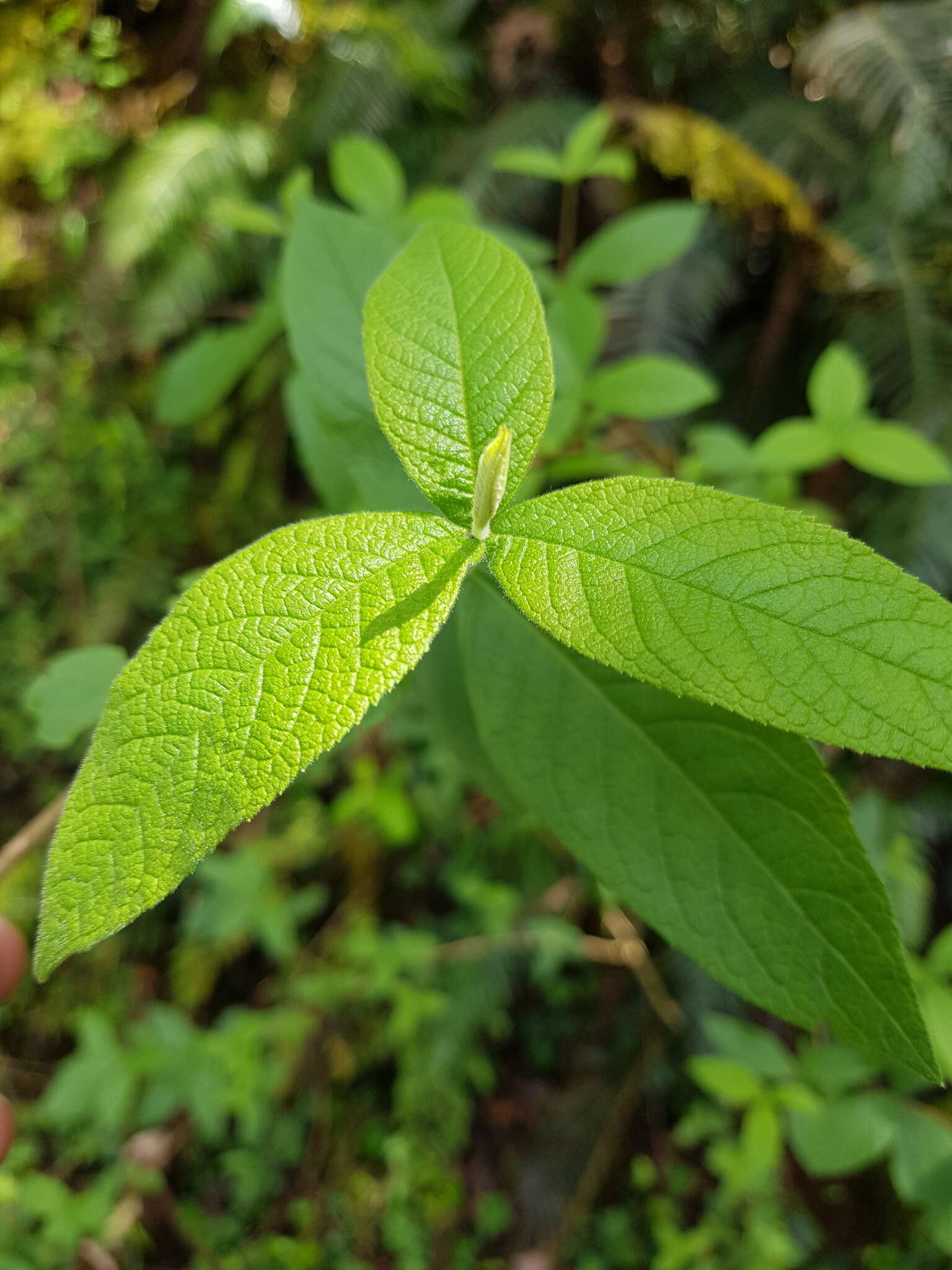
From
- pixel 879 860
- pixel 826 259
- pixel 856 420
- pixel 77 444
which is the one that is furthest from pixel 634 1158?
pixel 77 444

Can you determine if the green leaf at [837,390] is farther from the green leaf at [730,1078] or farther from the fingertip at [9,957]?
the fingertip at [9,957]

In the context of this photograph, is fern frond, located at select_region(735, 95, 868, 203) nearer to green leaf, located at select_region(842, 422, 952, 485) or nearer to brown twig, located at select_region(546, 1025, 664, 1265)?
green leaf, located at select_region(842, 422, 952, 485)

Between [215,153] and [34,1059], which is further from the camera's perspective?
[215,153]

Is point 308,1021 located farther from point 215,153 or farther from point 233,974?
point 215,153

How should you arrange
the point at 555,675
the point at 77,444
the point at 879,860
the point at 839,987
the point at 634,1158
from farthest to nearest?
the point at 77,444, the point at 634,1158, the point at 879,860, the point at 555,675, the point at 839,987

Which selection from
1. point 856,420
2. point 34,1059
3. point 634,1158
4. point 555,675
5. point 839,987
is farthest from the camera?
point 34,1059

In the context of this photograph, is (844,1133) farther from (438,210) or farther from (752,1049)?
(438,210)

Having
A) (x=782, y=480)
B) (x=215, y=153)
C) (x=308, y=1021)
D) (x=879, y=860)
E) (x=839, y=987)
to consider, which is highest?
(x=215, y=153)
